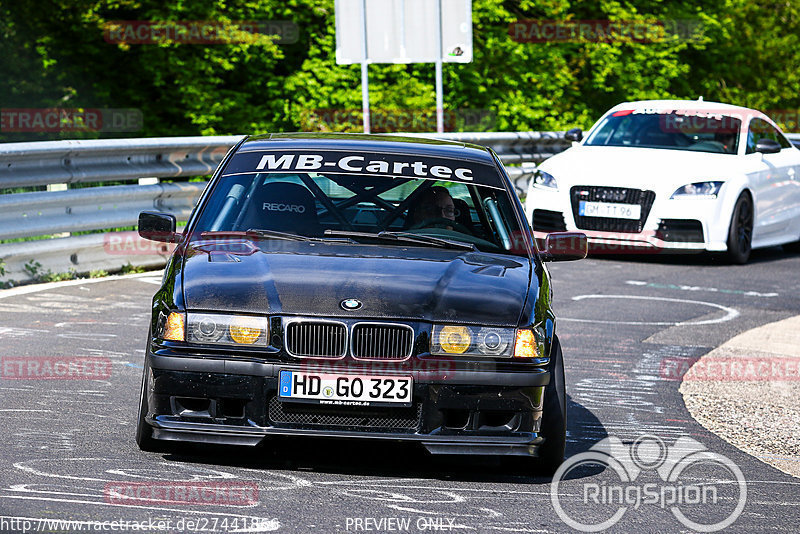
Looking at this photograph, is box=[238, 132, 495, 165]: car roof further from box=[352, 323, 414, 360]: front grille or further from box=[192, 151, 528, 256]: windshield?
box=[352, 323, 414, 360]: front grille

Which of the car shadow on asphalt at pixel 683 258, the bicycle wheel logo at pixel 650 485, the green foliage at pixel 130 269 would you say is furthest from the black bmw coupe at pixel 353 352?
the car shadow on asphalt at pixel 683 258

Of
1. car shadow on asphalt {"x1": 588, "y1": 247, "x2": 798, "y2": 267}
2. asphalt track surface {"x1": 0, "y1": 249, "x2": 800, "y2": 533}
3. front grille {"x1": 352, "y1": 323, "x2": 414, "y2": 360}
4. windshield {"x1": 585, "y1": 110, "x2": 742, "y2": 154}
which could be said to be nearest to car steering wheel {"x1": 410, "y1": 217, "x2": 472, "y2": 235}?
asphalt track surface {"x1": 0, "y1": 249, "x2": 800, "y2": 533}

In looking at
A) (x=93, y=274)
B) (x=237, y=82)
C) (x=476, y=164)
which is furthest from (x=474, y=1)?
(x=476, y=164)

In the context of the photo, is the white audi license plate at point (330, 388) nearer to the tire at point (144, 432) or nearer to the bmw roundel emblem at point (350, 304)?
the bmw roundel emblem at point (350, 304)

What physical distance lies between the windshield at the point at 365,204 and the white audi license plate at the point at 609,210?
739 cm

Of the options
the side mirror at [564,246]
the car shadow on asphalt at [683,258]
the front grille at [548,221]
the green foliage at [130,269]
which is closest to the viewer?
the side mirror at [564,246]

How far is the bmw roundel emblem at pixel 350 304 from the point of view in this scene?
550 cm

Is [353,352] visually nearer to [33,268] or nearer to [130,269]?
[33,268]

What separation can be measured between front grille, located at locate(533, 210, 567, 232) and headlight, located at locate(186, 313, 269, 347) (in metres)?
9.48

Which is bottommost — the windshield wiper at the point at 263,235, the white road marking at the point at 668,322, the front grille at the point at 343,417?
the white road marking at the point at 668,322

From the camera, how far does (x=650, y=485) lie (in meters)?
5.80

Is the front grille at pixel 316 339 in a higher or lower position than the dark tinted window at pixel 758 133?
higher

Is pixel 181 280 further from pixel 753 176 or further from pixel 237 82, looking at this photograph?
pixel 237 82

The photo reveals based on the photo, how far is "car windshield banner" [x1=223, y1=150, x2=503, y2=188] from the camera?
6910mm
